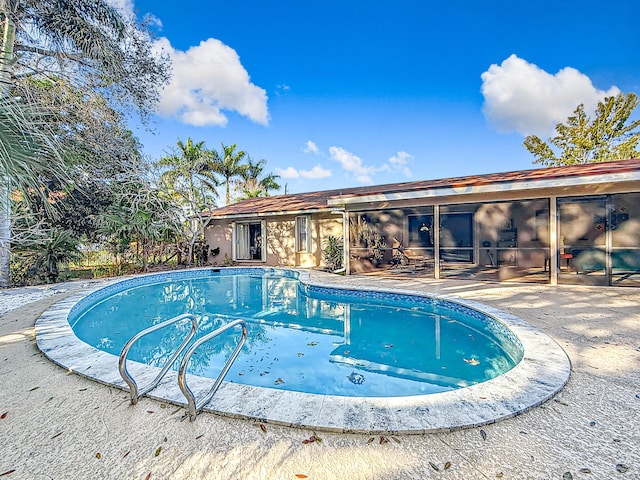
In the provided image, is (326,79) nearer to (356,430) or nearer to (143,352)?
(143,352)

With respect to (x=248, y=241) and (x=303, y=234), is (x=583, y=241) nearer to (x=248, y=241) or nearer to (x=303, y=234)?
(x=303, y=234)

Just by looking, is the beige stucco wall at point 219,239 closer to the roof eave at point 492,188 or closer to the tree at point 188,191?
the tree at point 188,191

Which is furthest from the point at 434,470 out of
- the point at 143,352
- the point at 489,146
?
the point at 489,146

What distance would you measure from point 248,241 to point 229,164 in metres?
10.1

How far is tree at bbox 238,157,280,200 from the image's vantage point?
24309 millimetres

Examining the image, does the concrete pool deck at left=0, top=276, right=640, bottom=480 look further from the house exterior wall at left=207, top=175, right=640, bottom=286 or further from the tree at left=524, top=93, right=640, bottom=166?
the tree at left=524, top=93, right=640, bottom=166

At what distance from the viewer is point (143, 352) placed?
5070 mm

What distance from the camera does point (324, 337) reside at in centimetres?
584

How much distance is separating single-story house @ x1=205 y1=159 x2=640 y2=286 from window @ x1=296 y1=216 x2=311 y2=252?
5 cm

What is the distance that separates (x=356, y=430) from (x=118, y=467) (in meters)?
1.66

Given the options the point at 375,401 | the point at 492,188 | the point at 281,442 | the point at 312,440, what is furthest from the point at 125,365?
the point at 492,188

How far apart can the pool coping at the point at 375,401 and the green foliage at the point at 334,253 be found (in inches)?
353

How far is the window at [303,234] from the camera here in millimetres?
13891

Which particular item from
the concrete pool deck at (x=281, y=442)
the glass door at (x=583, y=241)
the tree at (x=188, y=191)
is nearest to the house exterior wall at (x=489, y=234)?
the glass door at (x=583, y=241)
